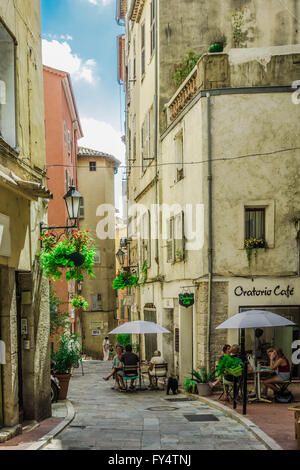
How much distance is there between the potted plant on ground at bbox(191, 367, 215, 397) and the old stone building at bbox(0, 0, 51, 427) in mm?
4896

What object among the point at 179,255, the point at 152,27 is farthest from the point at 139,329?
the point at 152,27

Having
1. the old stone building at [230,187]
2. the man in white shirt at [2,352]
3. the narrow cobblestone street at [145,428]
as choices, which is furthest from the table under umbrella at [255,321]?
the man in white shirt at [2,352]

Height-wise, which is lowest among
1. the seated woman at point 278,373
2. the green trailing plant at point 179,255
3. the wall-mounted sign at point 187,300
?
the seated woman at point 278,373

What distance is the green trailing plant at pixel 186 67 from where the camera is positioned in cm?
2198

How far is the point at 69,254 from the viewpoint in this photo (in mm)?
12062

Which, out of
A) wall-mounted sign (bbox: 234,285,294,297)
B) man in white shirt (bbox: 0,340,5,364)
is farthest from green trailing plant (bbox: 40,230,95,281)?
wall-mounted sign (bbox: 234,285,294,297)

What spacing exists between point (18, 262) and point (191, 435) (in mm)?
4423

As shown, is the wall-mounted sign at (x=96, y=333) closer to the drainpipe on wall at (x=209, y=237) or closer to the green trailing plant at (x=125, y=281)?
the green trailing plant at (x=125, y=281)

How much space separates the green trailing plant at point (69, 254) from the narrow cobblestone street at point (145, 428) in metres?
3.13

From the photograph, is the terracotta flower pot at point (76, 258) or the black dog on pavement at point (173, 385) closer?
the terracotta flower pot at point (76, 258)

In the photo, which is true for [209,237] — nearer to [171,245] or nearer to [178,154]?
[171,245]

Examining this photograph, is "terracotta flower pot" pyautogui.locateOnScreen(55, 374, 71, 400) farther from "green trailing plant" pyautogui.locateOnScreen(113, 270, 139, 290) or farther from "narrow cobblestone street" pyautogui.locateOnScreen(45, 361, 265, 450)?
"green trailing plant" pyautogui.locateOnScreen(113, 270, 139, 290)
